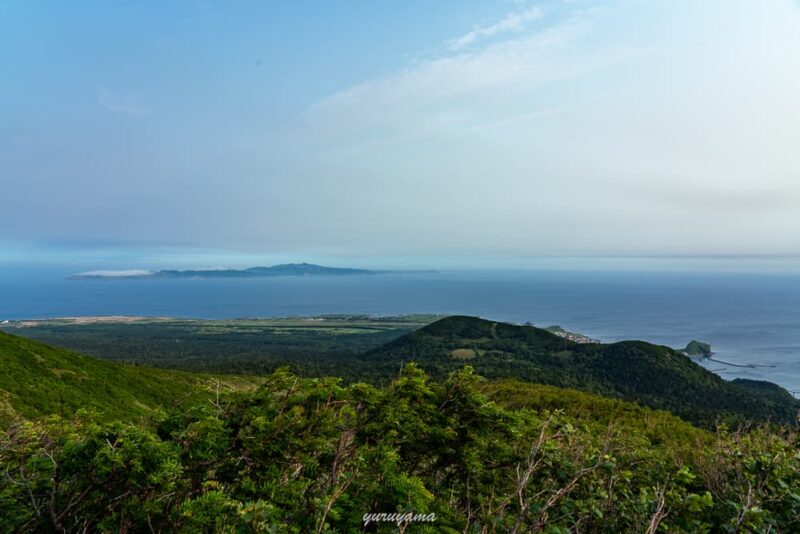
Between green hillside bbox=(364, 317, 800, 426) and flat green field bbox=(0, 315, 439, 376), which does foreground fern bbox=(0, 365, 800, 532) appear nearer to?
green hillside bbox=(364, 317, 800, 426)

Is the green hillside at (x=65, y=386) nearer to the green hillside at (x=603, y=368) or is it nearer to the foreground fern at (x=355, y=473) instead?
the foreground fern at (x=355, y=473)

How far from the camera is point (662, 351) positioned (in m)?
96.8

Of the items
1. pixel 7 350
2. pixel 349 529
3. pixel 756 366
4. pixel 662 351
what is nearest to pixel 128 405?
pixel 7 350

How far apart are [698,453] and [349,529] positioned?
723 centimetres

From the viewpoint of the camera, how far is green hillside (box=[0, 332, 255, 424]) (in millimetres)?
19469

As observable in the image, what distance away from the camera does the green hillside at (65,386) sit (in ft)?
63.9

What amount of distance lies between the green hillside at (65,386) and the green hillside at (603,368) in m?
37.9

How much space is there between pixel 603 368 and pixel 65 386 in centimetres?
10627

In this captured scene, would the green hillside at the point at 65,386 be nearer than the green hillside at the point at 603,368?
Yes

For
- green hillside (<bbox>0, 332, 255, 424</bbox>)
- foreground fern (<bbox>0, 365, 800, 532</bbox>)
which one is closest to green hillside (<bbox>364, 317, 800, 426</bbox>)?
green hillside (<bbox>0, 332, 255, 424</bbox>)

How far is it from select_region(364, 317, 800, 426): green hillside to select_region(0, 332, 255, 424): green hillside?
3789cm

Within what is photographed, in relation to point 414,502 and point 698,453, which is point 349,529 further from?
point 698,453

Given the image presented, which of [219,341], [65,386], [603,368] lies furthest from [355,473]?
[219,341]

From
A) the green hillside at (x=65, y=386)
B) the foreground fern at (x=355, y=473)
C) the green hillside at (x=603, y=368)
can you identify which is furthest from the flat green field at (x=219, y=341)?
the foreground fern at (x=355, y=473)
